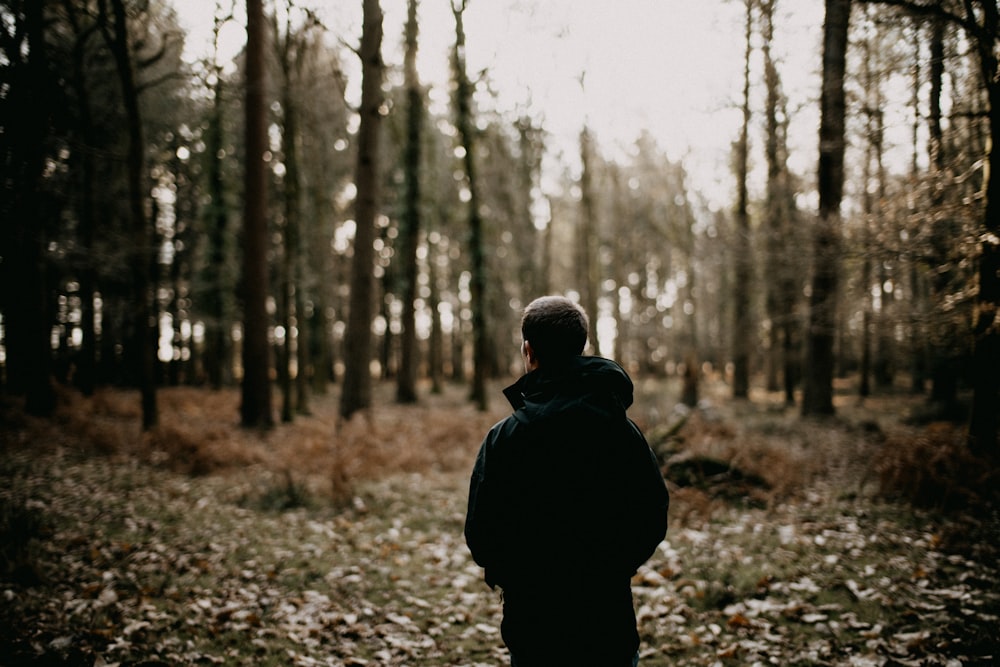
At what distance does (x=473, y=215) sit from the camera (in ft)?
55.2

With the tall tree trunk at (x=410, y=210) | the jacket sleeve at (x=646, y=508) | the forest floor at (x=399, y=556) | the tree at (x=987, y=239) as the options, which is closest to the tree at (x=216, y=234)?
the tall tree trunk at (x=410, y=210)

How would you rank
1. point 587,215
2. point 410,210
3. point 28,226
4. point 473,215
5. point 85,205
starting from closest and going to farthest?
point 28,226
point 85,205
point 473,215
point 410,210
point 587,215

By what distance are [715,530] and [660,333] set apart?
32.3 metres

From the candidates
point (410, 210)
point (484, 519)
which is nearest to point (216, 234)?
point (410, 210)

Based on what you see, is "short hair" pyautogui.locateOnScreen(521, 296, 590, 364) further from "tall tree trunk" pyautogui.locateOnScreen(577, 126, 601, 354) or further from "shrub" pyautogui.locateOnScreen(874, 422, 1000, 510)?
"tall tree trunk" pyautogui.locateOnScreen(577, 126, 601, 354)

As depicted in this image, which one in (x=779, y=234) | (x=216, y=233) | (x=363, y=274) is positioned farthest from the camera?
(x=216, y=233)

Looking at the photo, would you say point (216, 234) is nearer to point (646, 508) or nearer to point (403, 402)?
point (403, 402)

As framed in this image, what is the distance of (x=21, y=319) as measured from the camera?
10.7 m

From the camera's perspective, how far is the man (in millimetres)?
2084

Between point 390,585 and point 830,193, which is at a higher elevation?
point 830,193

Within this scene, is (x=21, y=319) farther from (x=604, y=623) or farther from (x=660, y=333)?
(x=660, y=333)

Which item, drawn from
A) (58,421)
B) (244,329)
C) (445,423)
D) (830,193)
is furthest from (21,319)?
(830,193)

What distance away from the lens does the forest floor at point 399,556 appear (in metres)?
4.02

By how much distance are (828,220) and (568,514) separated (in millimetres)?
9238
